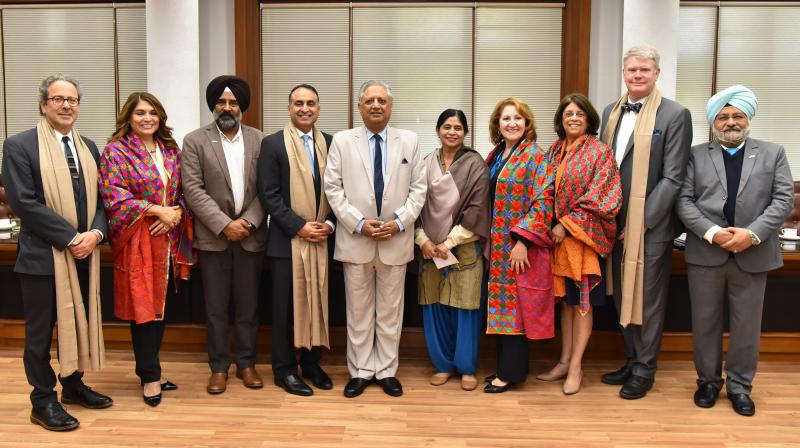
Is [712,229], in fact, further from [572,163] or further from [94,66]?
[94,66]

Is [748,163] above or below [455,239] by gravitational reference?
above

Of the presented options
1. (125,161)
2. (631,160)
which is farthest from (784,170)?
(125,161)

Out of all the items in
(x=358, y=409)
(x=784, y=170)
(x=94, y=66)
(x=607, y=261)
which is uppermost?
(x=94, y=66)

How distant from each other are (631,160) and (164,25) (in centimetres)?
347

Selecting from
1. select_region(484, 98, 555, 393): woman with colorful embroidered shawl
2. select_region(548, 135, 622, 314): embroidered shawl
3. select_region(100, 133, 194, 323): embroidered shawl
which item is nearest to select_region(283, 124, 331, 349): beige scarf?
select_region(100, 133, 194, 323): embroidered shawl

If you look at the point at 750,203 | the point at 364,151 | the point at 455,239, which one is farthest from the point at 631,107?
the point at 364,151

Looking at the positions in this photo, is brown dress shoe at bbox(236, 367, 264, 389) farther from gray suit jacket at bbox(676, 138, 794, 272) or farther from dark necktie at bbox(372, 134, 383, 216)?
gray suit jacket at bbox(676, 138, 794, 272)

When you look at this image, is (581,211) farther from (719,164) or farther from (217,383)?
(217,383)

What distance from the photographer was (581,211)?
3248 mm

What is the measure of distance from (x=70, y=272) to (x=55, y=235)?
0.19 m

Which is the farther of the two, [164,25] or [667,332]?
[164,25]

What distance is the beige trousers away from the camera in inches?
133

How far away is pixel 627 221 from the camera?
10.9ft

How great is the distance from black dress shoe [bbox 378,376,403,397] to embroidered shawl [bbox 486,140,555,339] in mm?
551
